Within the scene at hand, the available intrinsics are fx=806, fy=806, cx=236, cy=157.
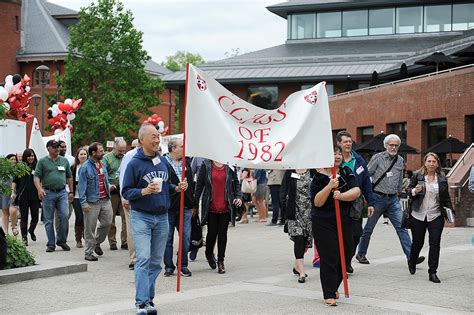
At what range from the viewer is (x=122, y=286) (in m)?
10.8

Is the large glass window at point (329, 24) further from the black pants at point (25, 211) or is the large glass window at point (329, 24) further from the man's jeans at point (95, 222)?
the man's jeans at point (95, 222)

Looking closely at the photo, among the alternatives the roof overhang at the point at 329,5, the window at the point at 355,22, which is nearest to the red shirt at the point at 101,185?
the roof overhang at the point at 329,5

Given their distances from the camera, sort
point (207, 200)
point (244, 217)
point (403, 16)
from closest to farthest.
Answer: point (207, 200)
point (244, 217)
point (403, 16)

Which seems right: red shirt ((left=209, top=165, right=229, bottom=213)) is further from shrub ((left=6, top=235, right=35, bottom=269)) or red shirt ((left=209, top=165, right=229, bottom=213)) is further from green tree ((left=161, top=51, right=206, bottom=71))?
green tree ((left=161, top=51, right=206, bottom=71))

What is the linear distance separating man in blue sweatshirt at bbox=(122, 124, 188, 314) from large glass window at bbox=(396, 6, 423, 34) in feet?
159

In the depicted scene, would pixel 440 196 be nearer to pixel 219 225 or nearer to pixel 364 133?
pixel 219 225

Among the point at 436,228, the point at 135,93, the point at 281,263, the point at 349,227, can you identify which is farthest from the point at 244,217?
the point at 135,93

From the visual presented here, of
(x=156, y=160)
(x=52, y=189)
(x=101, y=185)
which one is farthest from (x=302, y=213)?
(x=52, y=189)

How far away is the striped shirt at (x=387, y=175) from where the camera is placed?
1283 cm

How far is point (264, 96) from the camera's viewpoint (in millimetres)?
57188

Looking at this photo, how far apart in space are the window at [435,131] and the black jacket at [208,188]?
23.1m

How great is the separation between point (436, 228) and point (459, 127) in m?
21.3

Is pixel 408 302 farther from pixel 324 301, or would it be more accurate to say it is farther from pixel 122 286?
pixel 122 286

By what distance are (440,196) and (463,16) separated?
44037 millimetres
